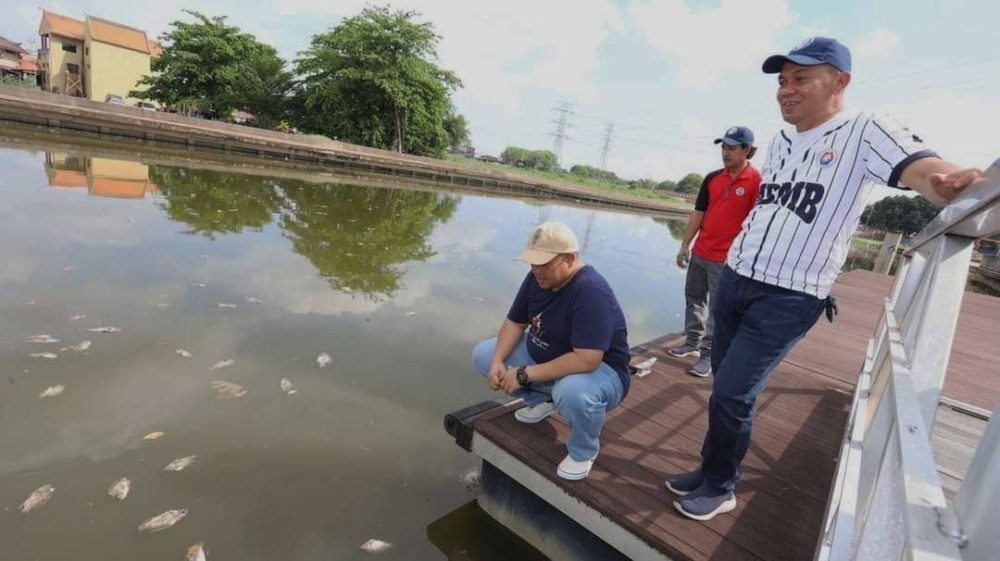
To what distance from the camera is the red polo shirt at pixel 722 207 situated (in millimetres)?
3551

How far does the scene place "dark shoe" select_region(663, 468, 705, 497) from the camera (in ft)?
7.66

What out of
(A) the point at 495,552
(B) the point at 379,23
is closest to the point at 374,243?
(A) the point at 495,552

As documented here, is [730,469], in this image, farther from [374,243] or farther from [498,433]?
[374,243]

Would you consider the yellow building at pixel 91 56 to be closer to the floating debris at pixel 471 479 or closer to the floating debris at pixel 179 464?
the floating debris at pixel 179 464

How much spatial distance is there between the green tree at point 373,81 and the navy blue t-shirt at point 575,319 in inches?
1175

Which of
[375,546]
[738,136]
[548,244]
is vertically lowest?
[375,546]

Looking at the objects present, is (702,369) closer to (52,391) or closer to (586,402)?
(586,402)

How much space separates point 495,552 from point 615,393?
42.0 inches

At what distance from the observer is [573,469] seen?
7.76 ft

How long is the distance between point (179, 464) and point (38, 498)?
0.56 metres

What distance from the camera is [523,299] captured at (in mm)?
2693

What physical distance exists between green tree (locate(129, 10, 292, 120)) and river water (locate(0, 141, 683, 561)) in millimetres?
27754

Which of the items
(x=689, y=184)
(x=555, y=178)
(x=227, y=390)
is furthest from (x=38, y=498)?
(x=689, y=184)

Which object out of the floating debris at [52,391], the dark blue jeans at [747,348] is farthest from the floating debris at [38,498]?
the dark blue jeans at [747,348]
